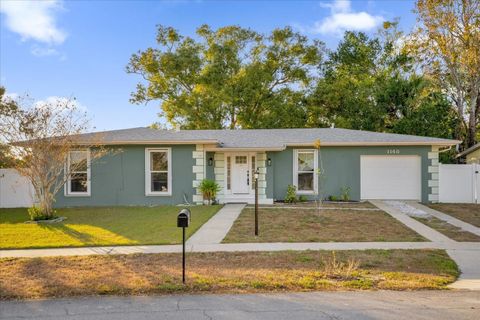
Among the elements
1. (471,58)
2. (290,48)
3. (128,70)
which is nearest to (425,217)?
(471,58)

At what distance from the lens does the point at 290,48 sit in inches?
1216

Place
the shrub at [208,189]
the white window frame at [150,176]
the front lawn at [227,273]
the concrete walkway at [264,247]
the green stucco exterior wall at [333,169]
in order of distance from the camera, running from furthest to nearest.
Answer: the green stucco exterior wall at [333,169], the white window frame at [150,176], the shrub at [208,189], the concrete walkway at [264,247], the front lawn at [227,273]

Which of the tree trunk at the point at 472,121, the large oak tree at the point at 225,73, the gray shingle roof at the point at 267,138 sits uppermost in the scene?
the large oak tree at the point at 225,73

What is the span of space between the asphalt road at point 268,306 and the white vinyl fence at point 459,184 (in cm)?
1266

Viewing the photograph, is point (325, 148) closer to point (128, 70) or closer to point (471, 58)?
point (471, 58)

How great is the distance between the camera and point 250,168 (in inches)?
655

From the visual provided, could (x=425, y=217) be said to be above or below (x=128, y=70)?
below

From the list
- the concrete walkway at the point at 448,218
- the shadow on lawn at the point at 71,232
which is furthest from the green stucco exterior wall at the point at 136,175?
the concrete walkway at the point at 448,218

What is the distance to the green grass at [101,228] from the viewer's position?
29.3ft

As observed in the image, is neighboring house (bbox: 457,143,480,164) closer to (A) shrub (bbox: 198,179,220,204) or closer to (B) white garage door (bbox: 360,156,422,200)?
(B) white garage door (bbox: 360,156,422,200)

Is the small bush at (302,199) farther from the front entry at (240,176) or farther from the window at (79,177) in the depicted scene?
the window at (79,177)

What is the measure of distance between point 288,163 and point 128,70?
19.4 meters

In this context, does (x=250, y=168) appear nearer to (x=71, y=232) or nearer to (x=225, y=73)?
(x=71, y=232)

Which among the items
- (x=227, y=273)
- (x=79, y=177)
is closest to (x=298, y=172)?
(x=79, y=177)
